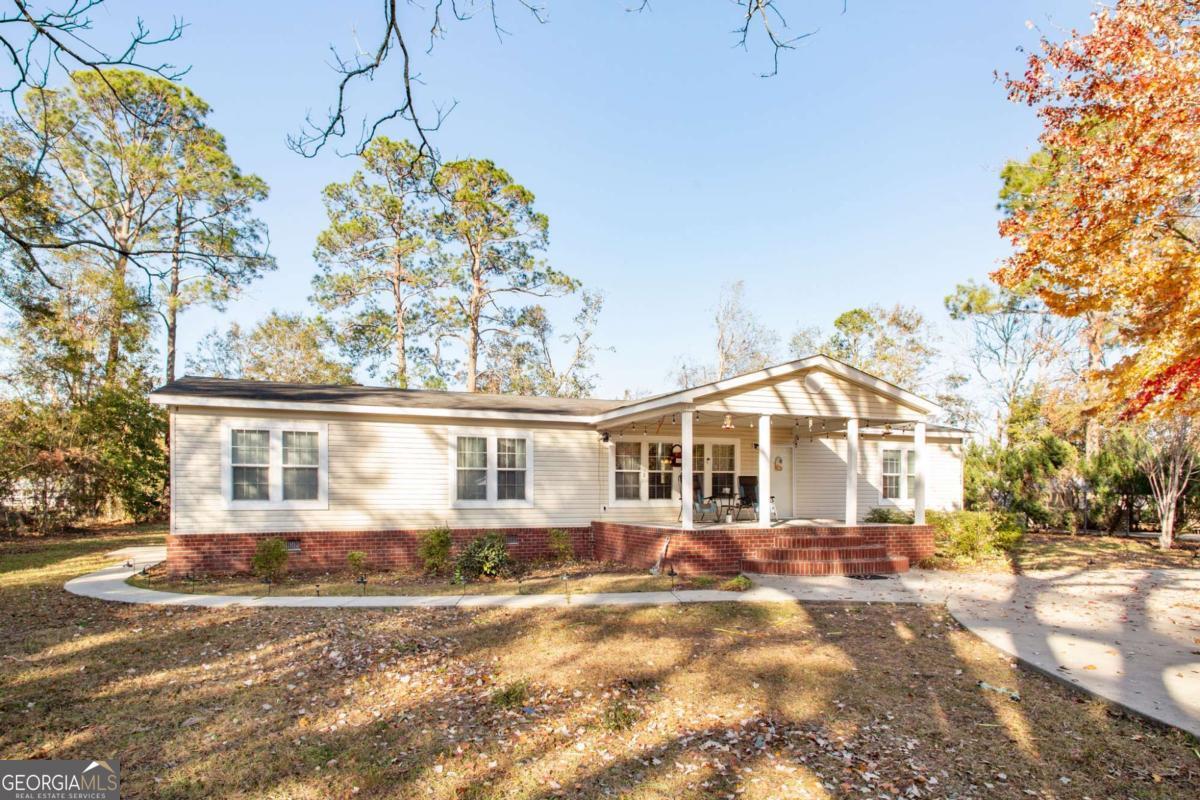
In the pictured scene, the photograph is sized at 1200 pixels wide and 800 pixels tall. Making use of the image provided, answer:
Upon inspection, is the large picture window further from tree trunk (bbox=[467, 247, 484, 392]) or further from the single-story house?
tree trunk (bbox=[467, 247, 484, 392])

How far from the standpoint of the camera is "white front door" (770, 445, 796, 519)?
49.5 feet

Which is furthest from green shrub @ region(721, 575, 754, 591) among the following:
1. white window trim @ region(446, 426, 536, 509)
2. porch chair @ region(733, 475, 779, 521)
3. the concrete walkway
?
white window trim @ region(446, 426, 536, 509)

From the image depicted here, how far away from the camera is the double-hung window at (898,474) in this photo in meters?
16.5

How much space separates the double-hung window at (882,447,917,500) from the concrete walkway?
5434mm

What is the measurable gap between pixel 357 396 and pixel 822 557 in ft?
30.8

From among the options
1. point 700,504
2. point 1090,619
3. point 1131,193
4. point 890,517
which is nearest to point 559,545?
point 700,504

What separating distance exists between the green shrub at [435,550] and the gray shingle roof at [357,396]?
2.44 meters

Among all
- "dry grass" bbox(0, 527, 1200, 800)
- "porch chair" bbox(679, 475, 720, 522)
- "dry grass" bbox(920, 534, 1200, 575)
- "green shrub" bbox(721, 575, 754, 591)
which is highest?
"porch chair" bbox(679, 475, 720, 522)

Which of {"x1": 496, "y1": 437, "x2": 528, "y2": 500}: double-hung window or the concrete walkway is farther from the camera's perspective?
{"x1": 496, "y1": 437, "x2": 528, "y2": 500}: double-hung window

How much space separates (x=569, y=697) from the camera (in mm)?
5102

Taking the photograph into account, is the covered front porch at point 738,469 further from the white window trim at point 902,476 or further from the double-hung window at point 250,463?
the double-hung window at point 250,463

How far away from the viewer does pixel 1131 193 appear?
8016 millimetres

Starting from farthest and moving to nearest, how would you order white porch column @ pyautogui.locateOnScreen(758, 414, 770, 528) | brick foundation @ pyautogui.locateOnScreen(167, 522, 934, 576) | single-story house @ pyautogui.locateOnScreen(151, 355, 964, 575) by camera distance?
1. white porch column @ pyautogui.locateOnScreen(758, 414, 770, 528)
2. single-story house @ pyautogui.locateOnScreen(151, 355, 964, 575)
3. brick foundation @ pyautogui.locateOnScreen(167, 522, 934, 576)

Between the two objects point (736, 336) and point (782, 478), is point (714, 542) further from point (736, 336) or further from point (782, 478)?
point (736, 336)
